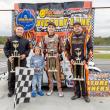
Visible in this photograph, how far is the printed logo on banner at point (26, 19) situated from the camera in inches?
365

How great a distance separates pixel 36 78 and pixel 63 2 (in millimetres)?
2153

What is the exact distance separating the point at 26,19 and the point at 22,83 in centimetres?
251

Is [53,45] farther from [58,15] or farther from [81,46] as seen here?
[58,15]

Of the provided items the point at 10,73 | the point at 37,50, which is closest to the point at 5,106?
the point at 10,73

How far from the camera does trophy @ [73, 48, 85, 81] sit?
8.16 metres

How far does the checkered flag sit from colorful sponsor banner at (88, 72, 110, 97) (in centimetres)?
184

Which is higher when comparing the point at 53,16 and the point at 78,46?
the point at 53,16

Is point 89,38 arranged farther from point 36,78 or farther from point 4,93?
point 4,93

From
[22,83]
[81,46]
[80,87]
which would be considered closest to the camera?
[22,83]

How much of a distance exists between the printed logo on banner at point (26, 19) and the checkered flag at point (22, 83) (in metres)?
2.23

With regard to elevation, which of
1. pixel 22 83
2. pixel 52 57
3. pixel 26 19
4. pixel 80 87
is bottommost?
pixel 80 87

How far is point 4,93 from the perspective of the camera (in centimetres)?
885

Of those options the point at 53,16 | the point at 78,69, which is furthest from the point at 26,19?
the point at 78,69

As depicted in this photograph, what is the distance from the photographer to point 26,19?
9.34 meters
